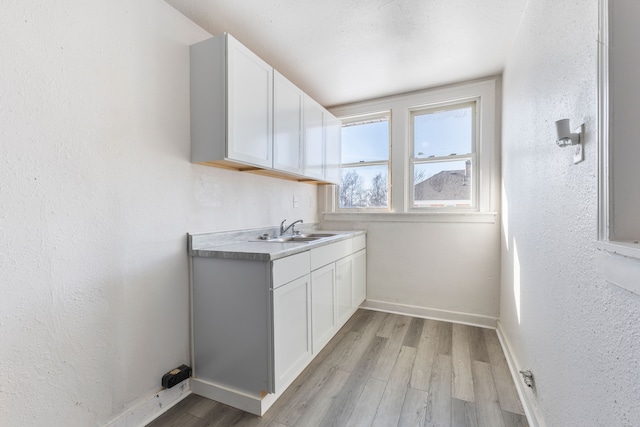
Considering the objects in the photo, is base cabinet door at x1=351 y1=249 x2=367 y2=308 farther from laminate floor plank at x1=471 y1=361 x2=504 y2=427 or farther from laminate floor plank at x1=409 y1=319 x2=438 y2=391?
laminate floor plank at x1=471 y1=361 x2=504 y2=427

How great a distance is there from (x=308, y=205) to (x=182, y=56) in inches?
74.3

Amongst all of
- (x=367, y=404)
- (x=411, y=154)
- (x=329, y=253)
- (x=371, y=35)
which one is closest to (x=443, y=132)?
(x=411, y=154)

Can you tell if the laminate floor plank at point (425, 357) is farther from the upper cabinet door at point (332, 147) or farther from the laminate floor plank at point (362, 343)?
the upper cabinet door at point (332, 147)

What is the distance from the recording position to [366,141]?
10.6 feet

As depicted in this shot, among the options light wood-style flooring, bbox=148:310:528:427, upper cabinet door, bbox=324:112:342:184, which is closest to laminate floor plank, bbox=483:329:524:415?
light wood-style flooring, bbox=148:310:528:427

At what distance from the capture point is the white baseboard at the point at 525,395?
1331 millimetres

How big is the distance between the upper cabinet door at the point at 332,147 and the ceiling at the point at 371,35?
417 millimetres

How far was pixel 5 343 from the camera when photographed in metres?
1.01

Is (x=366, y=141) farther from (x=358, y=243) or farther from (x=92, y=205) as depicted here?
(x=92, y=205)

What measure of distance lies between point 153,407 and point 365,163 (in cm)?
283

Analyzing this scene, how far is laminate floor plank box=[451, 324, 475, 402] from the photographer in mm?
1664

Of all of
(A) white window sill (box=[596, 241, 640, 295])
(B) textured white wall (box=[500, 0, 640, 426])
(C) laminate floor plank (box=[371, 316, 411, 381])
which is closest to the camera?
(A) white window sill (box=[596, 241, 640, 295])

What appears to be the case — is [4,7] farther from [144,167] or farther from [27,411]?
[27,411]

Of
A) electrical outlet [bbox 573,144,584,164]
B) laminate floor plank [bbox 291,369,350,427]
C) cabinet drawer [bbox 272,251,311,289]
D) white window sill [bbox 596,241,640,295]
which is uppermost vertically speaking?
electrical outlet [bbox 573,144,584,164]
